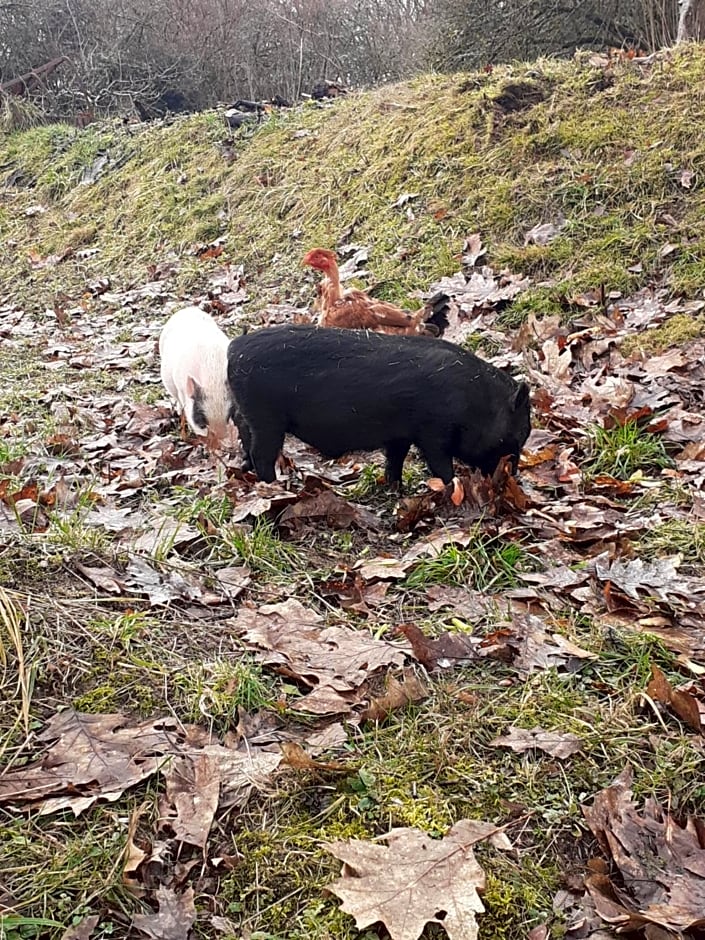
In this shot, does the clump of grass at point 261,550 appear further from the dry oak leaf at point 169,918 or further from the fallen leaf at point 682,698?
the dry oak leaf at point 169,918

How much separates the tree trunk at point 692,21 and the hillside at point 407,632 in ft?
5.60

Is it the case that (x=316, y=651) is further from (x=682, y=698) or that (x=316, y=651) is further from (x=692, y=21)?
(x=692, y=21)

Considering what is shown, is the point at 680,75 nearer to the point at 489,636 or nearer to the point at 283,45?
the point at 489,636

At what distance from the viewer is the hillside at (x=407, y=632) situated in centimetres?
198

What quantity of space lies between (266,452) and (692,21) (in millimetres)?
7553

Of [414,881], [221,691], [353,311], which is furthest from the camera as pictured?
[353,311]

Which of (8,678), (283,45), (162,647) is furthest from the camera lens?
(283,45)

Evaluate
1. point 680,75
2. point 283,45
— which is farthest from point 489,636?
point 283,45

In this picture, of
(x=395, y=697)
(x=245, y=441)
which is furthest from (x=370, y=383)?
(x=395, y=697)

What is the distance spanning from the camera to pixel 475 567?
11.4ft

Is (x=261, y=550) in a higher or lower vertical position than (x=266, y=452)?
higher

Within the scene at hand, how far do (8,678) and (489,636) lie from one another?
1.55 m

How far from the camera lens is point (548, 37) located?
36.8ft

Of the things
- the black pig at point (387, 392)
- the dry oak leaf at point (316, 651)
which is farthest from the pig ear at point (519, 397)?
the dry oak leaf at point (316, 651)
